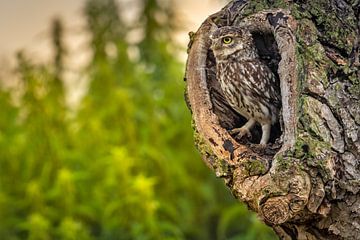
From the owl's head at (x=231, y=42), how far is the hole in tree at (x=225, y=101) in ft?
0.15

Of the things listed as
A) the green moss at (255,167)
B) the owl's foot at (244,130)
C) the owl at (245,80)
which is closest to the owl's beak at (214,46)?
the owl at (245,80)

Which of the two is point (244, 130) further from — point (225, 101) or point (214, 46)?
point (214, 46)

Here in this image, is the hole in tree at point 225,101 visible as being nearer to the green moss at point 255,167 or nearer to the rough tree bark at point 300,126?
the rough tree bark at point 300,126

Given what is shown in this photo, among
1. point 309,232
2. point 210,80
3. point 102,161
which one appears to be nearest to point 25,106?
point 102,161

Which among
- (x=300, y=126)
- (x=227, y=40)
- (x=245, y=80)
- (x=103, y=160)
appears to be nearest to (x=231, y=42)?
(x=227, y=40)

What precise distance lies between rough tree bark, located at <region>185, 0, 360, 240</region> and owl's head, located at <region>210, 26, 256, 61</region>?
0.03m

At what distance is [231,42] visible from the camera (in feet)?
9.34

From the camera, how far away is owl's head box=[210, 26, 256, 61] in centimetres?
284

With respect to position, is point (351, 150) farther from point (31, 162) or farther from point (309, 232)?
point (31, 162)

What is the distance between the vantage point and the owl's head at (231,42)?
9.33 ft

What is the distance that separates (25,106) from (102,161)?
0.64m

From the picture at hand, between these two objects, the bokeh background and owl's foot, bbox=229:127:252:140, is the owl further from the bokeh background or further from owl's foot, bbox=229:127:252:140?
the bokeh background

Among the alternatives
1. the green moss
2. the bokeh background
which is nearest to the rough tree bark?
the green moss

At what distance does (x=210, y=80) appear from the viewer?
A: 2.97 metres
